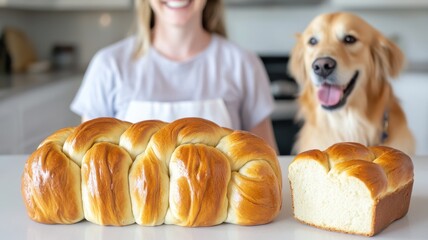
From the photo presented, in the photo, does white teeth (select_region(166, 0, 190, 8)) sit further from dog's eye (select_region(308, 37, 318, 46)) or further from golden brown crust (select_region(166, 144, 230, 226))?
golden brown crust (select_region(166, 144, 230, 226))

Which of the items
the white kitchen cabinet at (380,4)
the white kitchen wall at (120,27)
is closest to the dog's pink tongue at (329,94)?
the white kitchen cabinet at (380,4)


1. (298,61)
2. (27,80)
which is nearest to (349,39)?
(298,61)

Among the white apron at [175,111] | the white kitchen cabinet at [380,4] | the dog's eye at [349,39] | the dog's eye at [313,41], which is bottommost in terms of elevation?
the white kitchen cabinet at [380,4]

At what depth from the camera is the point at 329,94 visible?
1.88 meters

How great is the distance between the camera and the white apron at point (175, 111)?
1.68 meters

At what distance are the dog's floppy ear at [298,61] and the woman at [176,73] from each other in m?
0.16

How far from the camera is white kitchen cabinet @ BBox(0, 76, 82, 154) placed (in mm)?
2732

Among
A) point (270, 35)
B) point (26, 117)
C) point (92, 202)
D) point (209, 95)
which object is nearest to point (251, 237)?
point (92, 202)

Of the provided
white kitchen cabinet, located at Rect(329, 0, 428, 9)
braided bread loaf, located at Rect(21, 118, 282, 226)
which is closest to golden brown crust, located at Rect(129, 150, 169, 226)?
braided bread loaf, located at Rect(21, 118, 282, 226)

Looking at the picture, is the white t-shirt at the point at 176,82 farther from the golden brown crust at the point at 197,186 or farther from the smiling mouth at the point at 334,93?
the golden brown crust at the point at 197,186

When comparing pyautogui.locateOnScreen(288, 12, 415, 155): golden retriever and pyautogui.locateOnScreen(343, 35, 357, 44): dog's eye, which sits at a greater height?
pyautogui.locateOnScreen(343, 35, 357, 44): dog's eye

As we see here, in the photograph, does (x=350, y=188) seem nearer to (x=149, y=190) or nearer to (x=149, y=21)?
(x=149, y=190)

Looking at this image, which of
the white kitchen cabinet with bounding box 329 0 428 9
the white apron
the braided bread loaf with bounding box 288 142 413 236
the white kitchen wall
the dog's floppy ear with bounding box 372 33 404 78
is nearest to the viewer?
the braided bread loaf with bounding box 288 142 413 236

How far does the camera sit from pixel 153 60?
73.8 inches
